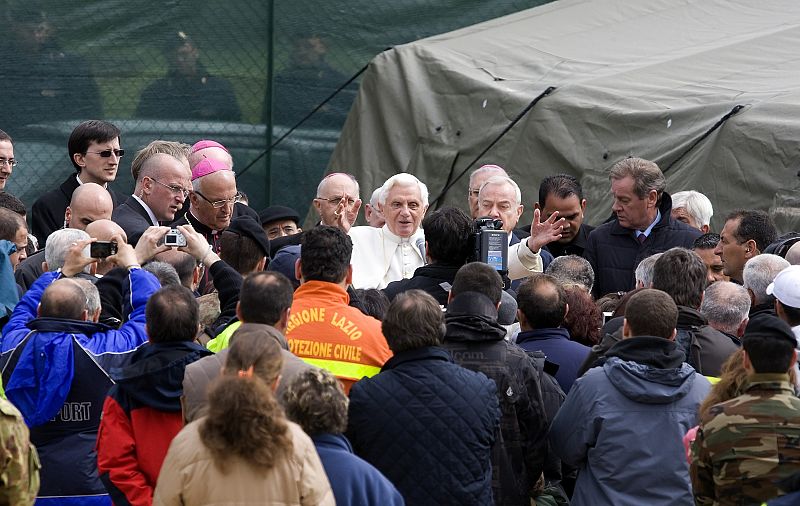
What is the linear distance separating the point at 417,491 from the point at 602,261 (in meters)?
3.33

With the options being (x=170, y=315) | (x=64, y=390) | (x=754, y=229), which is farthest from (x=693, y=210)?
(x=64, y=390)

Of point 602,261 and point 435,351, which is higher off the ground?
point 435,351

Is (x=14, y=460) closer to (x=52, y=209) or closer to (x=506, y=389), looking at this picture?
(x=506, y=389)

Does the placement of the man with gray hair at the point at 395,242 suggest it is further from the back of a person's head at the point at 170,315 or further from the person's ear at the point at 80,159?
the back of a person's head at the point at 170,315

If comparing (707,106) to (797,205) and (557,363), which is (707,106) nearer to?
(797,205)

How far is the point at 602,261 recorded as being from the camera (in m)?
7.49

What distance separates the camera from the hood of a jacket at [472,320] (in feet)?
16.2

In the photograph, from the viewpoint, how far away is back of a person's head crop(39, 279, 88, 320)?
16.2 ft

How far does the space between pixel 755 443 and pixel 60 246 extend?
313 centimetres

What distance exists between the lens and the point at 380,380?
4.50 meters

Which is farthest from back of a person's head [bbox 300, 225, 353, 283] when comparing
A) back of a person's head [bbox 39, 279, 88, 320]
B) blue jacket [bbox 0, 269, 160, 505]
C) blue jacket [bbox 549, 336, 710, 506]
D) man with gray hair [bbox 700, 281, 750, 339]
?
man with gray hair [bbox 700, 281, 750, 339]

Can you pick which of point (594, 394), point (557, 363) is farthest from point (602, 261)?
point (594, 394)

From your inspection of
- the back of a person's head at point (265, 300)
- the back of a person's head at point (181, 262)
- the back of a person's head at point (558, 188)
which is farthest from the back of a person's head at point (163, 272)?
the back of a person's head at point (558, 188)

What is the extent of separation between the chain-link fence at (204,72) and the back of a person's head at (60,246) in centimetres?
403
